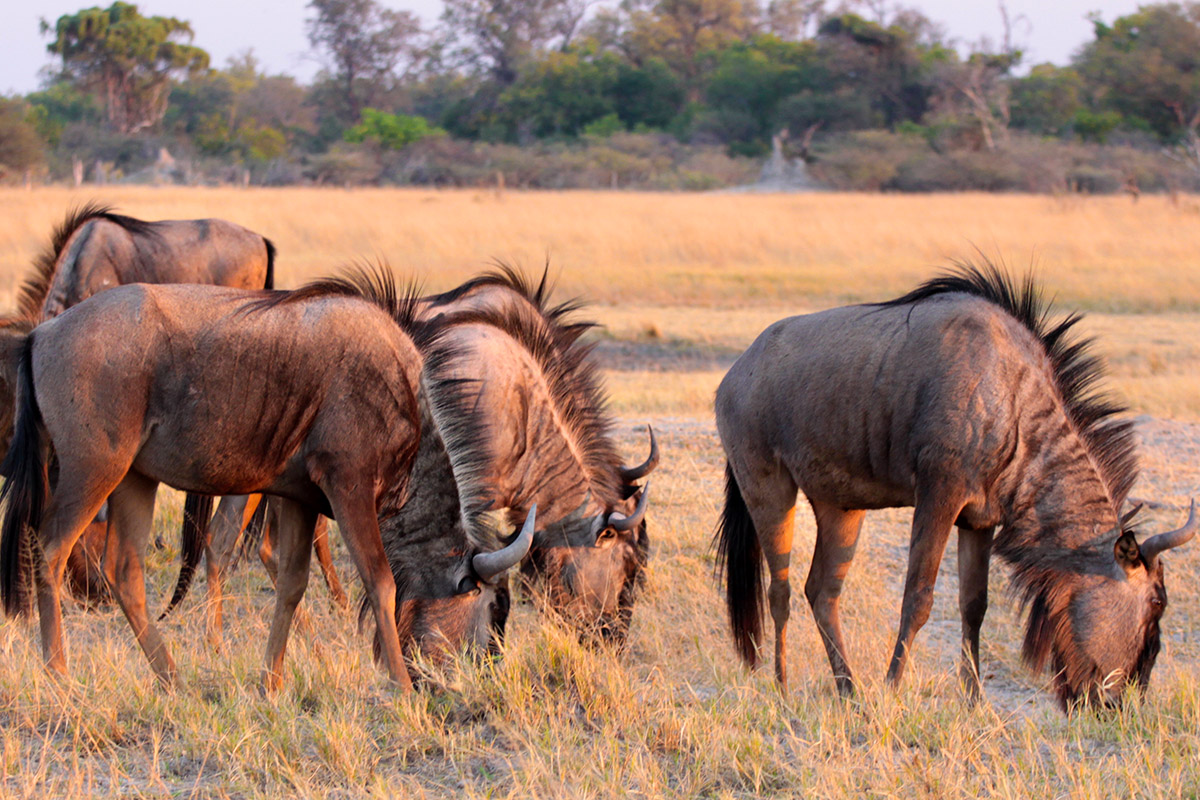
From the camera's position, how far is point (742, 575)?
14.7 feet

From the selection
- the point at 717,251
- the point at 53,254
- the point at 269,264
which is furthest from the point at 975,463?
the point at 717,251

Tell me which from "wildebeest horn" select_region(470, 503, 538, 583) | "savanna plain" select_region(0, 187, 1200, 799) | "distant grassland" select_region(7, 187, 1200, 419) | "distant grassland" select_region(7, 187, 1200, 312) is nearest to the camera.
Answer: "savanna plain" select_region(0, 187, 1200, 799)

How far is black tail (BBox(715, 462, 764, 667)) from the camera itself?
444 cm

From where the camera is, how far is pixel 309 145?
147 ft

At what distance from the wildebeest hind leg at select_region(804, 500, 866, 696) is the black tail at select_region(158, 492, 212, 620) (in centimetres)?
218

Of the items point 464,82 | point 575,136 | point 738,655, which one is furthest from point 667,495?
point 464,82

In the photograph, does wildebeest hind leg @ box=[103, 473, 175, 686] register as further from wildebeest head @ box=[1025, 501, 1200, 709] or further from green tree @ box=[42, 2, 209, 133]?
green tree @ box=[42, 2, 209, 133]

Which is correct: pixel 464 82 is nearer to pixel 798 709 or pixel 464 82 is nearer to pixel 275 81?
pixel 275 81

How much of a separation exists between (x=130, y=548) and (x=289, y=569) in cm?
47

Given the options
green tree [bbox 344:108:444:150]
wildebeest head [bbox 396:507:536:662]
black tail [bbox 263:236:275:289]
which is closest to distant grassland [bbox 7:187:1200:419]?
black tail [bbox 263:236:275:289]

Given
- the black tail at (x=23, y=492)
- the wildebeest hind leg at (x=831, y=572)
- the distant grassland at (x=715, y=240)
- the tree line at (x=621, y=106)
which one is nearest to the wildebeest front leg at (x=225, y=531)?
the black tail at (x=23, y=492)

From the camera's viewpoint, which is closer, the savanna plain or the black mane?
the savanna plain

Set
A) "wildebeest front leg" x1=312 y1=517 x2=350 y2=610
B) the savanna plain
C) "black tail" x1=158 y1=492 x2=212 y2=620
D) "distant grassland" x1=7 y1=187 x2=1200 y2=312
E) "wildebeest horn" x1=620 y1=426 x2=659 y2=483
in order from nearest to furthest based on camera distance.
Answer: the savanna plain, "black tail" x1=158 y1=492 x2=212 y2=620, "wildebeest horn" x1=620 y1=426 x2=659 y2=483, "wildebeest front leg" x1=312 y1=517 x2=350 y2=610, "distant grassland" x1=7 y1=187 x2=1200 y2=312

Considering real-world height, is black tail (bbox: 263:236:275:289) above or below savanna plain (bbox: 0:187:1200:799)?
above
